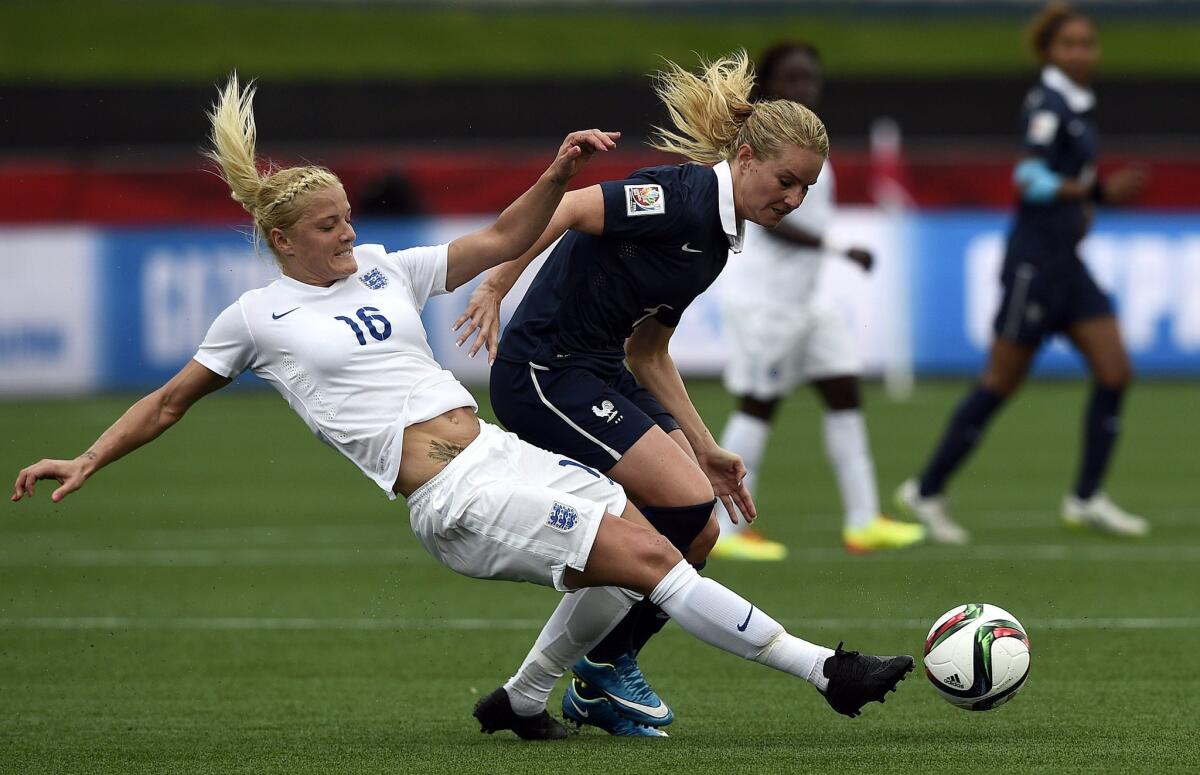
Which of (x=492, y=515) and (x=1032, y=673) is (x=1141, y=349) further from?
(x=492, y=515)

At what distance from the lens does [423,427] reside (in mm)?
5402

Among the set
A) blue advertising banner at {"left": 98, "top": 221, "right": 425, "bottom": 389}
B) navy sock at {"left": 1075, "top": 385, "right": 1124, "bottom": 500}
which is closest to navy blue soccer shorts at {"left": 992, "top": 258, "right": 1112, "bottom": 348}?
navy sock at {"left": 1075, "top": 385, "right": 1124, "bottom": 500}

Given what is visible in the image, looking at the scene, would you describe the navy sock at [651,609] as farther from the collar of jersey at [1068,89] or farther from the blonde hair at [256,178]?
the collar of jersey at [1068,89]

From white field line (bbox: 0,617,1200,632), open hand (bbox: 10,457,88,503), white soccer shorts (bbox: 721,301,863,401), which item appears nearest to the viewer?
open hand (bbox: 10,457,88,503)

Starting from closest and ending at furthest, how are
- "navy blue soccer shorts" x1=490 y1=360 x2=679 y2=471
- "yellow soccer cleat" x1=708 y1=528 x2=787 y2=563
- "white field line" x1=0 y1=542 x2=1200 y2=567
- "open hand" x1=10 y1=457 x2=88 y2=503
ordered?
"open hand" x1=10 y1=457 x2=88 y2=503 < "navy blue soccer shorts" x1=490 y1=360 x2=679 y2=471 < "white field line" x1=0 y1=542 x2=1200 y2=567 < "yellow soccer cleat" x1=708 y1=528 x2=787 y2=563

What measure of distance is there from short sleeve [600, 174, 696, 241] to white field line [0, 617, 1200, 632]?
245cm

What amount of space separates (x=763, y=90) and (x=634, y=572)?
449 centimetres

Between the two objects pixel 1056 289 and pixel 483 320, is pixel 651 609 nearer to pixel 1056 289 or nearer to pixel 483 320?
pixel 483 320

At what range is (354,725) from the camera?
589cm

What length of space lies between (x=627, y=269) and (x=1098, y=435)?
5.19m

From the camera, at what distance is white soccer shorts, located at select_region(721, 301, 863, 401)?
9641 millimetres

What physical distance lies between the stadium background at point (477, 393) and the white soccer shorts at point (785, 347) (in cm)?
97

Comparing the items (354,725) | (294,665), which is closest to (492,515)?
(354,725)

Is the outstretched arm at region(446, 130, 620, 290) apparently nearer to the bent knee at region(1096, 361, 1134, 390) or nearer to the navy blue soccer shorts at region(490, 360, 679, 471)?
the navy blue soccer shorts at region(490, 360, 679, 471)
